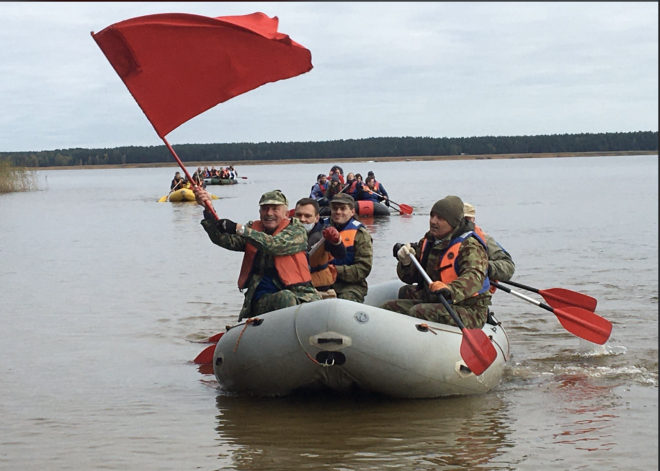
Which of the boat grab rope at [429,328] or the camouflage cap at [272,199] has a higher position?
the camouflage cap at [272,199]

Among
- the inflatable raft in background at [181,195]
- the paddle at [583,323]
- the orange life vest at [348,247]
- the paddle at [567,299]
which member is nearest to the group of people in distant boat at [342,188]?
the inflatable raft in background at [181,195]

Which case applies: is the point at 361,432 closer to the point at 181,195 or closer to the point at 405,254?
the point at 405,254

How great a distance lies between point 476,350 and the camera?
681 centimetres

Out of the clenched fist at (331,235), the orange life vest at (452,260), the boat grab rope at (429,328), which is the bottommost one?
the boat grab rope at (429,328)

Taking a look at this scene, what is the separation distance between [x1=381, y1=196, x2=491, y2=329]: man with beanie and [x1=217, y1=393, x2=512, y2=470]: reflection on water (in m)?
0.69

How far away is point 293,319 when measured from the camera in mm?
6562

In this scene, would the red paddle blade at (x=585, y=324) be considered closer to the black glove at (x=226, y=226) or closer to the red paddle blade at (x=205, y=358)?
the red paddle blade at (x=205, y=358)

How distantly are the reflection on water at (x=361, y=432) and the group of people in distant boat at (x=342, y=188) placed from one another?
50.0ft

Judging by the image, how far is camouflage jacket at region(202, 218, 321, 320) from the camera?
683cm

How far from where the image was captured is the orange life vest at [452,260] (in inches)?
277

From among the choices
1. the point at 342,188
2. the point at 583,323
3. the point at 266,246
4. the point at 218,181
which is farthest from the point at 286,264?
the point at 218,181

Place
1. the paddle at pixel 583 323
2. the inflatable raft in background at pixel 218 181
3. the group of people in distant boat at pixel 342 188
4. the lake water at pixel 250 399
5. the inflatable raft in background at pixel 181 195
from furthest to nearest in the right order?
the inflatable raft in background at pixel 218 181 < the inflatable raft in background at pixel 181 195 < the group of people in distant boat at pixel 342 188 < the paddle at pixel 583 323 < the lake water at pixel 250 399

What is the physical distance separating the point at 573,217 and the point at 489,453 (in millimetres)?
21363

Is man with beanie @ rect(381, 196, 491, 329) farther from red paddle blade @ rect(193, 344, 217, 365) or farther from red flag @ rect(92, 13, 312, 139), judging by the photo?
red paddle blade @ rect(193, 344, 217, 365)
